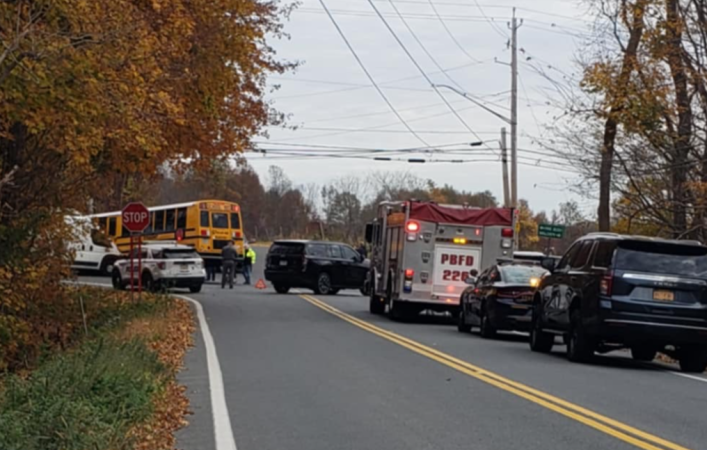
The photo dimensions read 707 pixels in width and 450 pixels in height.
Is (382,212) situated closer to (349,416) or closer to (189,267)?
(189,267)

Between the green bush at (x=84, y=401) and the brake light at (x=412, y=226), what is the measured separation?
11441 mm

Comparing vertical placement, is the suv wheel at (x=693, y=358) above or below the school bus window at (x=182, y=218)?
below

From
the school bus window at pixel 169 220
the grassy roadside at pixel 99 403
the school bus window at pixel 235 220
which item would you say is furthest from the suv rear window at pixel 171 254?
the grassy roadside at pixel 99 403

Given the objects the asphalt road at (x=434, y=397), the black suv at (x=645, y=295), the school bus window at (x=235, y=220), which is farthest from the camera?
the school bus window at (x=235, y=220)

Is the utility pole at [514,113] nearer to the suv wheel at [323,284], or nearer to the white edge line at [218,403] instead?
the suv wheel at [323,284]

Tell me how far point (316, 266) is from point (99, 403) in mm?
28097

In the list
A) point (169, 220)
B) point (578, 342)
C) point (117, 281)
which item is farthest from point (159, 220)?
point (578, 342)

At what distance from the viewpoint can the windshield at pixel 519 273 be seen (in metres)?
22.4

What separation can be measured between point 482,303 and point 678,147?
712 cm

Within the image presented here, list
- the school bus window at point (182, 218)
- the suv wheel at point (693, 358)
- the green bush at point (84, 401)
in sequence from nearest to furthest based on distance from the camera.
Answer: the green bush at point (84, 401)
the suv wheel at point (693, 358)
the school bus window at point (182, 218)

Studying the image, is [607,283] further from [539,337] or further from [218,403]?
[218,403]

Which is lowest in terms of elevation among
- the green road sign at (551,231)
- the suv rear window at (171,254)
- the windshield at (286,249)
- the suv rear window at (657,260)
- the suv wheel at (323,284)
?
the suv wheel at (323,284)

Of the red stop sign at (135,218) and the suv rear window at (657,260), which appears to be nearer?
the suv rear window at (657,260)

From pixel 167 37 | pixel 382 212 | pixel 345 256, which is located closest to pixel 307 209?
pixel 345 256
